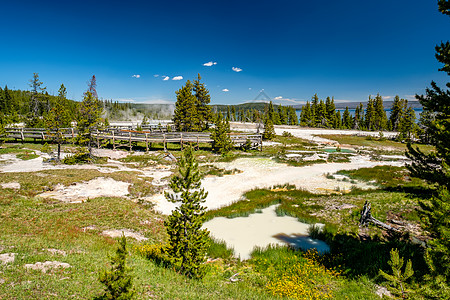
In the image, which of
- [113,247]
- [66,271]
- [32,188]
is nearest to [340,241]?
[113,247]

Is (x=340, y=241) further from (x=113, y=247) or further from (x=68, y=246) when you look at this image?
(x=68, y=246)

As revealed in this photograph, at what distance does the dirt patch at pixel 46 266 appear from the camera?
583 centimetres

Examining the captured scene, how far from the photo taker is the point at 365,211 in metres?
11.4

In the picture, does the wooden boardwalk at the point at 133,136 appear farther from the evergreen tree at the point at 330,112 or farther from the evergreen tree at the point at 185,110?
the evergreen tree at the point at 330,112

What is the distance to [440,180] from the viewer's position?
658 centimetres

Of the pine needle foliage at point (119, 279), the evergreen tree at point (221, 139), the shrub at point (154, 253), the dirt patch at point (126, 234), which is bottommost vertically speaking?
the dirt patch at point (126, 234)

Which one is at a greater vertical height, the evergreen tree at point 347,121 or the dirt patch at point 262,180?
the evergreen tree at point 347,121

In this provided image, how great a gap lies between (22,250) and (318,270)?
31.1 feet

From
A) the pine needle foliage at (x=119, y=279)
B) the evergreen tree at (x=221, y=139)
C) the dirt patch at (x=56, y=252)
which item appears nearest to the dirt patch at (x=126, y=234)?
the dirt patch at (x=56, y=252)

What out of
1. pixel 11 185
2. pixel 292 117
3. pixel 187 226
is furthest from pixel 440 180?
pixel 292 117

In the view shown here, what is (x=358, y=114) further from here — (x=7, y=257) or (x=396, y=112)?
(x=7, y=257)

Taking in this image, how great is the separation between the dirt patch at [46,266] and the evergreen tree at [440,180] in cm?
862

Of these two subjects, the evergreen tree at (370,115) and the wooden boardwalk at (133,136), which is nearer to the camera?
the wooden boardwalk at (133,136)

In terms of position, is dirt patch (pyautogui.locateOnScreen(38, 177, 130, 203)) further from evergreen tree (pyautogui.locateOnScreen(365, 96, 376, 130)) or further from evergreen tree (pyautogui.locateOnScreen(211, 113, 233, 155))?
evergreen tree (pyautogui.locateOnScreen(365, 96, 376, 130))
